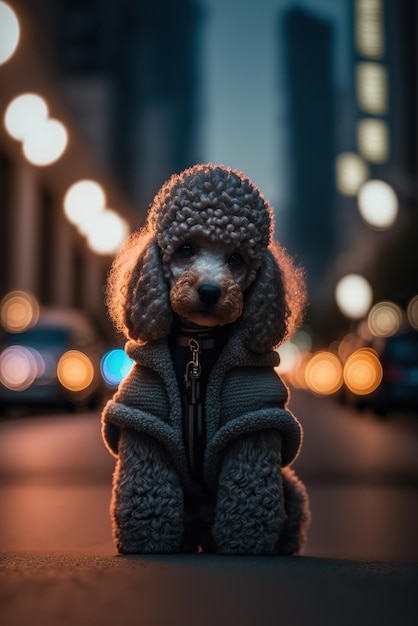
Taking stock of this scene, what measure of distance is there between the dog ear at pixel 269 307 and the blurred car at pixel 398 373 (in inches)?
578

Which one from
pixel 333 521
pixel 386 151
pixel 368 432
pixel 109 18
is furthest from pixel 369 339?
pixel 109 18

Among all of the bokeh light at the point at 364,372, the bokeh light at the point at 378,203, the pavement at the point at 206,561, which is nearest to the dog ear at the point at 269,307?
the pavement at the point at 206,561

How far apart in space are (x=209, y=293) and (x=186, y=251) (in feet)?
0.98

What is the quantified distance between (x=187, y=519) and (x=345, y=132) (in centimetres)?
11748

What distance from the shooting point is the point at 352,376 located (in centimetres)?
2189

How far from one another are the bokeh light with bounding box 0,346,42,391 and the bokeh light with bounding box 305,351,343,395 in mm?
13400

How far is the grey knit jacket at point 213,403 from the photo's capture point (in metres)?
4.01

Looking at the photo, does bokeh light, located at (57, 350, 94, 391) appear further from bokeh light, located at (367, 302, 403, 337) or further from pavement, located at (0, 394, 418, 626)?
bokeh light, located at (367, 302, 403, 337)

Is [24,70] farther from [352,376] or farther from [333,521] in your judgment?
[333,521]

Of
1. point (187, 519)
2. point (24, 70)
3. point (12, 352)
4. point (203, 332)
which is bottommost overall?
point (12, 352)

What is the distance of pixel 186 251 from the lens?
4141 millimetres

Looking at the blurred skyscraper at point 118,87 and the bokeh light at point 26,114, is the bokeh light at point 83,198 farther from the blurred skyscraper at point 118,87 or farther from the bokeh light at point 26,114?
the blurred skyscraper at point 118,87

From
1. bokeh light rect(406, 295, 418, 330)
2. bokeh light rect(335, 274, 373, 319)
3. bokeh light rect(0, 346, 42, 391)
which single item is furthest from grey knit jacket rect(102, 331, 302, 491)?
bokeh light rect(335, 274, 373, 319)

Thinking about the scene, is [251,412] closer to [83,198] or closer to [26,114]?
[26,114]
